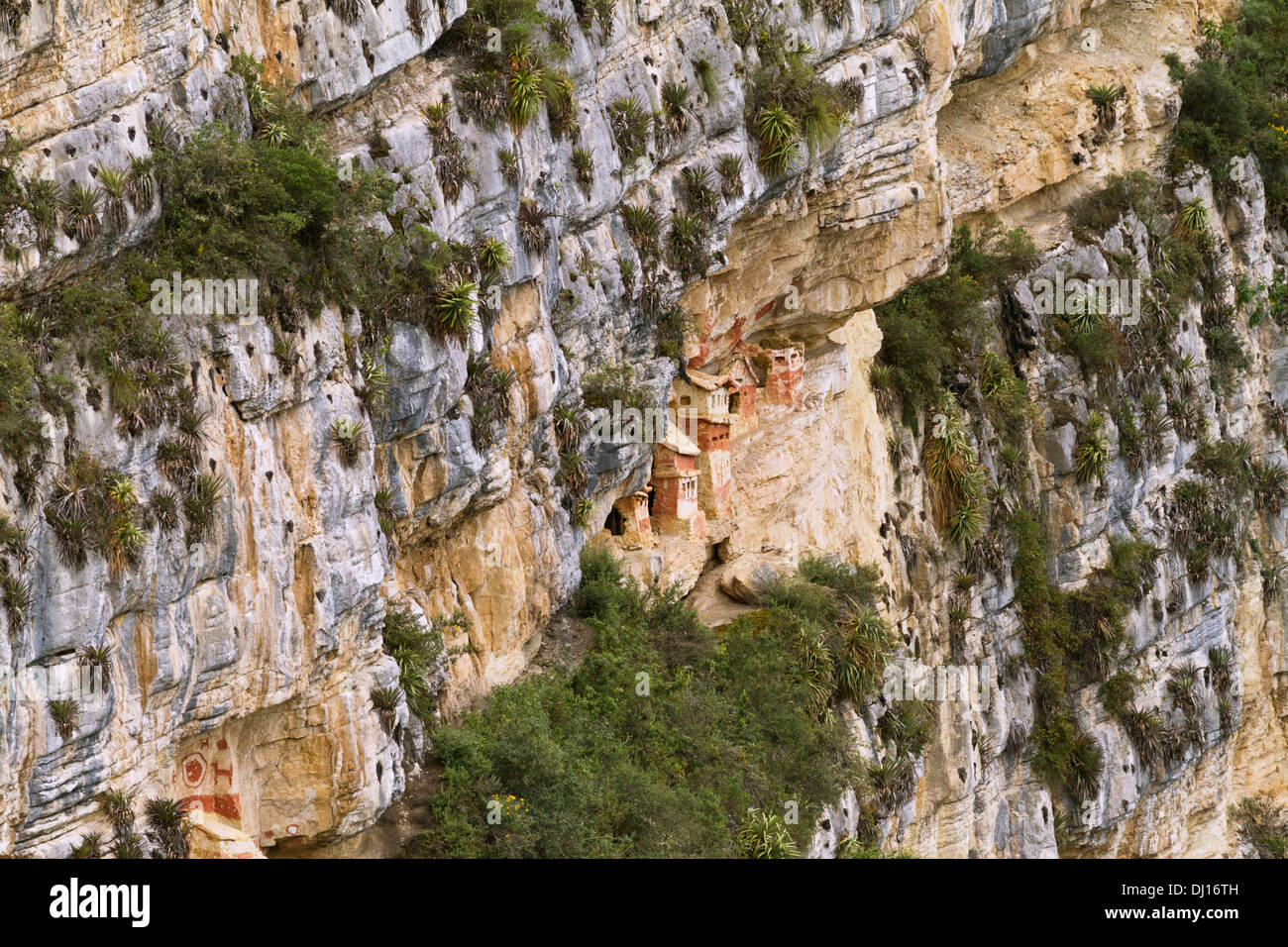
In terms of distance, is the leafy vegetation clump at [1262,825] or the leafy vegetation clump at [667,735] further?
the leafy vegetation clump at [1262,825]

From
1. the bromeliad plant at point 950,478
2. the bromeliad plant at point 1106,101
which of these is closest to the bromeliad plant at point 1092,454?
the bromeliad plant at point 950,478

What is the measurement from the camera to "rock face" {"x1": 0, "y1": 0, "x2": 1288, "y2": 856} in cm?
2089

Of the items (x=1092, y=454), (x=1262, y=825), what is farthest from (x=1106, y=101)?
(x=1262, y=825)

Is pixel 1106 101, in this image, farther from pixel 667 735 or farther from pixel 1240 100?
pixel 667 735

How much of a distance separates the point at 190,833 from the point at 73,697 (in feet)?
10.7

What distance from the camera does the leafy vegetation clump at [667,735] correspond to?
26609 mm

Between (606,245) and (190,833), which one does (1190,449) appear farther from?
(190,833)

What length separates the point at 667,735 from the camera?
101ft

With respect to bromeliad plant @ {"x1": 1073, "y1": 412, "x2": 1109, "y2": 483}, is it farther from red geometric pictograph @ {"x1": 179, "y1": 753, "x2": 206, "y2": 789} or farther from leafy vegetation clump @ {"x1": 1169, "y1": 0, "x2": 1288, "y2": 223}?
red geometric pictograph @ {"x1": 179, "y1": 753, "x2": 206, "y2": 789}

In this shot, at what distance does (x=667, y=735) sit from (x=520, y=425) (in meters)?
6.15

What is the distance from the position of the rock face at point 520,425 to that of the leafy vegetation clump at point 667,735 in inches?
37.9

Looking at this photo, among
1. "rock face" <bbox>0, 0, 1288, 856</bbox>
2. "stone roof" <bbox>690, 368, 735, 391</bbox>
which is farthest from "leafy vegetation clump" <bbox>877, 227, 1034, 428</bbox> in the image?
"stone roof" <bbox>690, 368, 735, 391</bbox>

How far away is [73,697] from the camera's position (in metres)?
19.7

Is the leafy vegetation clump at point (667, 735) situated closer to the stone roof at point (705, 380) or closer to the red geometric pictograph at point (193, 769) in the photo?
the red geometric pictograph at point (193, 769)
